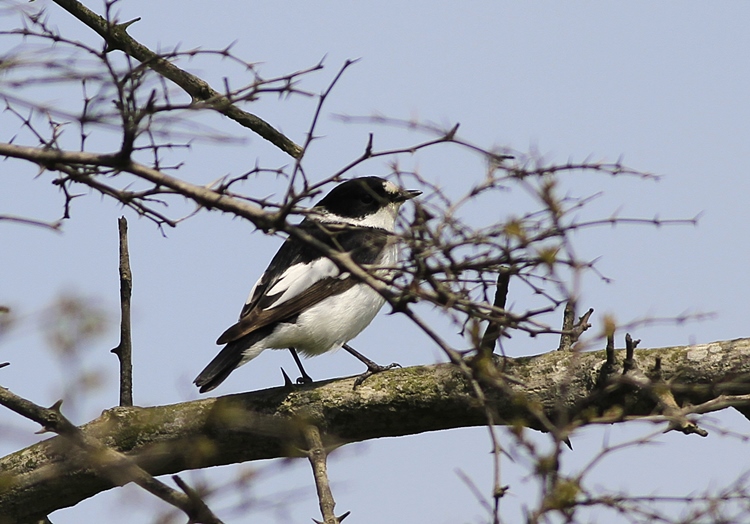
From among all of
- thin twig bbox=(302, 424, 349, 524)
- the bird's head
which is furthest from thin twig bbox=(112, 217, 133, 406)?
the bird's head

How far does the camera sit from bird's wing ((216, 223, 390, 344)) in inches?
249

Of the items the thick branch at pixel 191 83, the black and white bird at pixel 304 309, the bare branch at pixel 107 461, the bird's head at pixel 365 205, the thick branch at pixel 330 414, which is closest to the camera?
the bare branch at pixel 107 461

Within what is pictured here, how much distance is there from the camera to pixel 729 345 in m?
4.71

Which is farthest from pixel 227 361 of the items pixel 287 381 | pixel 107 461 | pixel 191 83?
pixel 107 461

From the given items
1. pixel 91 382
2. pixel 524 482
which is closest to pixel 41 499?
pixel 91 382

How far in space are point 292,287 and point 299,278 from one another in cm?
9

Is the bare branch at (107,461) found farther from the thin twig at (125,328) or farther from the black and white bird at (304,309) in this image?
the black and white bird at (304,309)

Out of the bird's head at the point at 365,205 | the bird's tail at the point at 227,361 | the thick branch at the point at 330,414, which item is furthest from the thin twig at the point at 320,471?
the bird's head at the point at 365,205

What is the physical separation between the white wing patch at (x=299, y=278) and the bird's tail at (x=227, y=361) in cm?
29

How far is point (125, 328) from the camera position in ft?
18.1

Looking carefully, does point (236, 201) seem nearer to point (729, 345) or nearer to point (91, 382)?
point (91, 382)

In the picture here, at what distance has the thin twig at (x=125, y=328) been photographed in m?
5.52

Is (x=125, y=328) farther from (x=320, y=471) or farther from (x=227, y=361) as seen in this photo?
(x=320, y=471)

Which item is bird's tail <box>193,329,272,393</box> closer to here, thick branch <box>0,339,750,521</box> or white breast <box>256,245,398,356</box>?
white breast <box>256,245,398,356</box>
